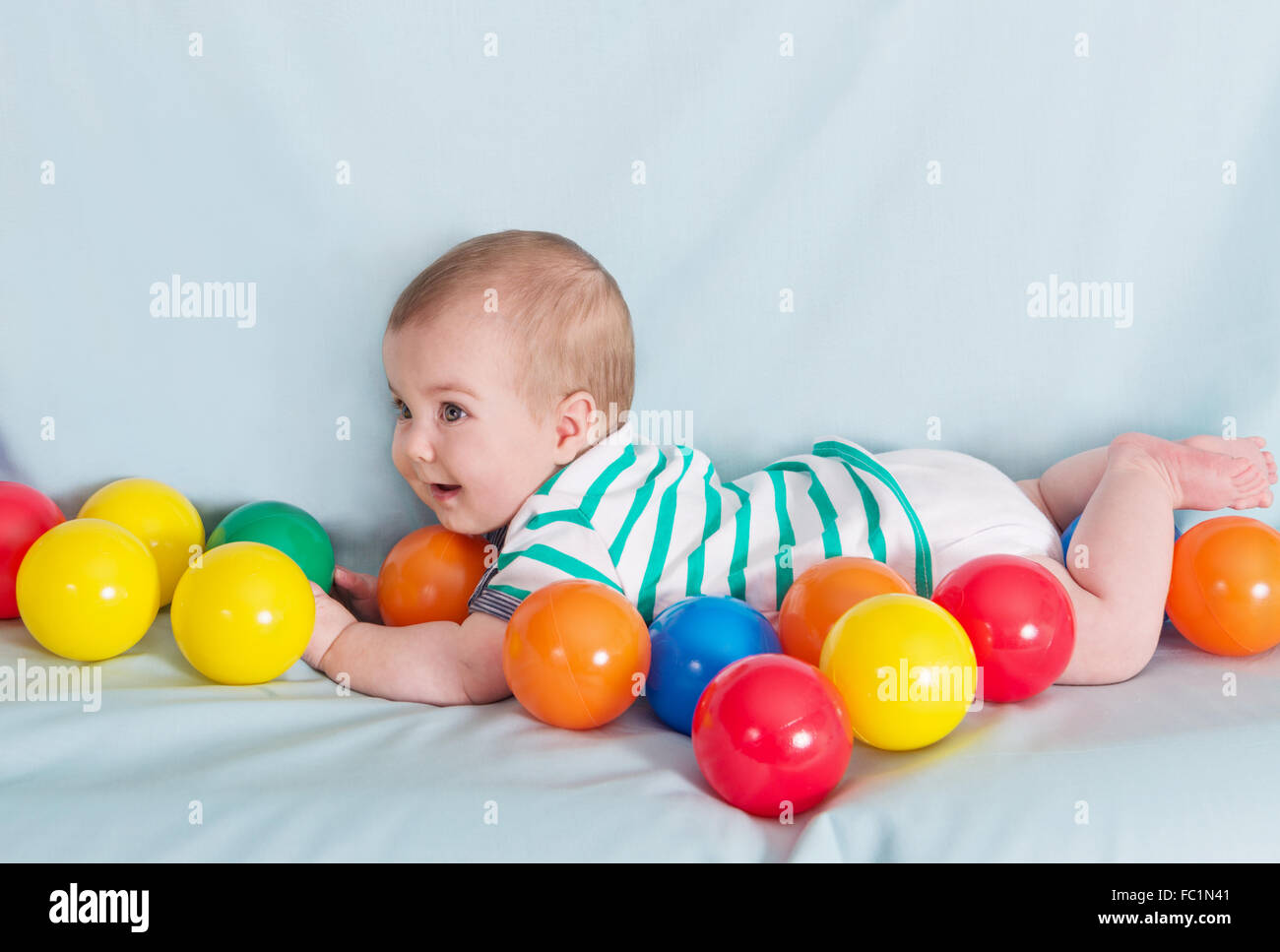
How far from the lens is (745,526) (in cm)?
175

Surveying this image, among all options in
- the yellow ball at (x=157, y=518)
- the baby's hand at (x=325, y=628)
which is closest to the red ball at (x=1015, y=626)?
the baby's hand at (x=325, y=628)

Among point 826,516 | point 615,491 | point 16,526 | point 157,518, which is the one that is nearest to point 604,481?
point 615,491

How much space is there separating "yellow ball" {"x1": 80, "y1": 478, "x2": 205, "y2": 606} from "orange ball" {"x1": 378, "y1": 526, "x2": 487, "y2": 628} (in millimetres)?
341

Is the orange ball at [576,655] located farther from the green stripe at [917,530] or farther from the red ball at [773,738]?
the green stripe at [917,530]

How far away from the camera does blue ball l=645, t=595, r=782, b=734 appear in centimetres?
142

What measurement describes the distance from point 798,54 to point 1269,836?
1.45m

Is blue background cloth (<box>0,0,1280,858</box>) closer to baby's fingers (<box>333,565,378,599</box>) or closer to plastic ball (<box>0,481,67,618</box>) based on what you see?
baby's fingers (<box>333,565,378,599</box>)

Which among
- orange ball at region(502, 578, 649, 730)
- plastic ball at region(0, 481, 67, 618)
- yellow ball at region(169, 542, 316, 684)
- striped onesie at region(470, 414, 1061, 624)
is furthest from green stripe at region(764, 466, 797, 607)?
A: plastic ball at region(0, 481, 67, 618)

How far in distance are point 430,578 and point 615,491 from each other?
0.34 metres

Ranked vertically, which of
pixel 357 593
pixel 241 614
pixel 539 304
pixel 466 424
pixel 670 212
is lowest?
pixel 357 593

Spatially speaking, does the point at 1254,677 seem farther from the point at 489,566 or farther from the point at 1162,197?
the point at 489,566

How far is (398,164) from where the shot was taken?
76.5 inches

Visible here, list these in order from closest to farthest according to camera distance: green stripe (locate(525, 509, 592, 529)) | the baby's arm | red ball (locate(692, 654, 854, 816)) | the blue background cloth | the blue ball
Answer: red ball (locate(692, 654, 854, 816)) → the blue ball → the baby's arm → green stripe (locate(525, 509, 592, 529)) → the blue background cloth

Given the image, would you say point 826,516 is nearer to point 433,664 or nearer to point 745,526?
point 745,526
